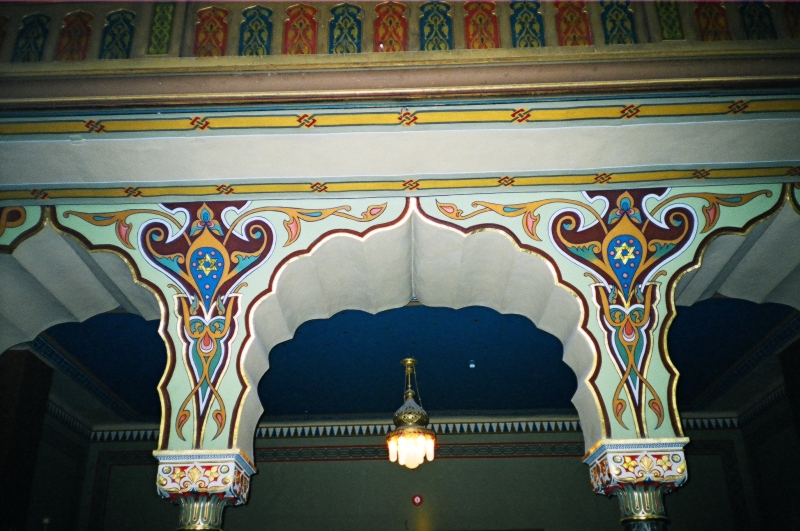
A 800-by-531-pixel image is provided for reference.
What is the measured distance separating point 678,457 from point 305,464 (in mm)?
5195

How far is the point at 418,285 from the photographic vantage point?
441cm

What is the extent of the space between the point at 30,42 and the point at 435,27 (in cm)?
204

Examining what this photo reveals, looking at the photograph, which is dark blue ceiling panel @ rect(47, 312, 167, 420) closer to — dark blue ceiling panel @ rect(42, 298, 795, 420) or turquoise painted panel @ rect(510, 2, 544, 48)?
dark blue ceiling panel @ rect(42, 298, 795, 420)

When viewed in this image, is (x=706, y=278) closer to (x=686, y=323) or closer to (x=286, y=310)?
(x=686, y=323)

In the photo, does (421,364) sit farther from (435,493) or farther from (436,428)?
(435,493)

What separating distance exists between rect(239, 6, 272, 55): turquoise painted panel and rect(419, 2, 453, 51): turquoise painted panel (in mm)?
776

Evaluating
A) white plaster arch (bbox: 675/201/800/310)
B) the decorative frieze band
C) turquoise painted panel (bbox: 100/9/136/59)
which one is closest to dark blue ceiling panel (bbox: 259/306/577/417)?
the decorative frieze band

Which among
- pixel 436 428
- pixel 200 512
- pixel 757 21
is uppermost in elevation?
pixel 757 21

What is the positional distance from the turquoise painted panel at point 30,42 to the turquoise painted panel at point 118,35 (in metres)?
0.31

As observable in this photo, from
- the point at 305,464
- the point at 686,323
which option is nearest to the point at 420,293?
the point at 686,323

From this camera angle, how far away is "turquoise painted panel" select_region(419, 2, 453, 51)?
3.41 meters

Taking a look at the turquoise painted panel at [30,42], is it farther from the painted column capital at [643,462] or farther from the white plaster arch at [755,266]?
the white plaster arch at [755,266]

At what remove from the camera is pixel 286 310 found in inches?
162

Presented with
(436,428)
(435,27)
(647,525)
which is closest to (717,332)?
(647,525)
